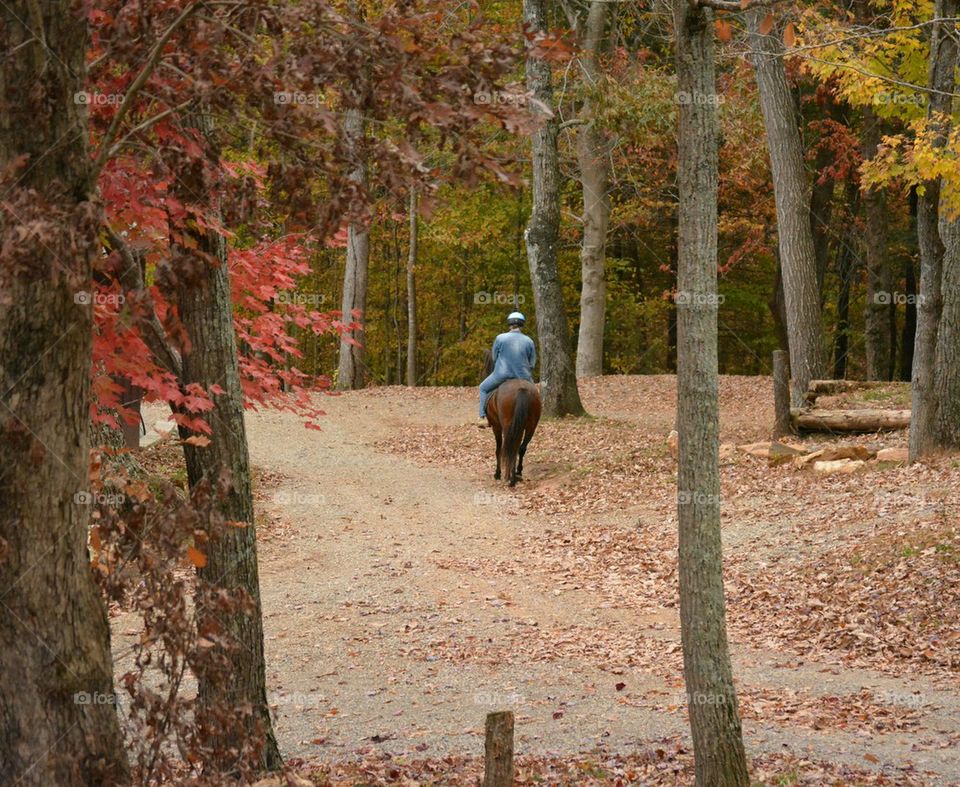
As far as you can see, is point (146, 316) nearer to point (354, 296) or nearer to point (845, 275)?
point (354, 296)

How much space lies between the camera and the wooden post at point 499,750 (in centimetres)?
637

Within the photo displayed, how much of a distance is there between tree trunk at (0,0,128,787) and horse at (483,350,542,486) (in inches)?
500

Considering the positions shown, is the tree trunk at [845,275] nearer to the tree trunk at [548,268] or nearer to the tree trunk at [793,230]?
the tree trunk at [793,230]

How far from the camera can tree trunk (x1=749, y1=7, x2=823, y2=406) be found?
21188 mm

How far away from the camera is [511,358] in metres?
18.3

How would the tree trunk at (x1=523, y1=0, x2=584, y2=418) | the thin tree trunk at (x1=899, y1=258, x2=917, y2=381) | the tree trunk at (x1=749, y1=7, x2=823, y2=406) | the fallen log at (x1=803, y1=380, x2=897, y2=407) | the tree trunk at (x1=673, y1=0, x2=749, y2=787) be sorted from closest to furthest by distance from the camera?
the tree trunk at (x1=673, y1=0, x2=749, y2=787) < the fallen log at (x1=803, y1=380, x2=897, y2=407) < the tree trunk at (x1=749, y1=7, x2=823, y2=406) < the tree trunk at (x1=523, y1=0, x2=584, y2=418) < the thin tree trunk at (x1=899, y1=258, x2=917, y2=381)

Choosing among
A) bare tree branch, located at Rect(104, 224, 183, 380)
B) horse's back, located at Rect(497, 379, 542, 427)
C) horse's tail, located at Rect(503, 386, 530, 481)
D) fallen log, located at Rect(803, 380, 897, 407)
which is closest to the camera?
bare tree branch, located at Rect(104, 224, 183, 380)

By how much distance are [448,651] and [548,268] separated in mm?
11843

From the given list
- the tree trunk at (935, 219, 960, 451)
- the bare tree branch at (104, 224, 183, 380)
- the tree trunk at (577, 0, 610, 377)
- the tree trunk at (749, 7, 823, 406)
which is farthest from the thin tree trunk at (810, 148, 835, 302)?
the bare tree branch at (104, 224, 183, 380)

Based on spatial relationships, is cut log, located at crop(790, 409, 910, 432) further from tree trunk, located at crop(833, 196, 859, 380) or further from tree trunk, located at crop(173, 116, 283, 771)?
tree trunk, located at crop(833, 196, 859, 380)

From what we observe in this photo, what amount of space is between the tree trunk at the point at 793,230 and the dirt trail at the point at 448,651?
20.3 feet

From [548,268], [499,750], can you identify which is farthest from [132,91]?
[548,268]

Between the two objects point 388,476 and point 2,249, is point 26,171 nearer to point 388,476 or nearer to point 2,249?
point 2,249

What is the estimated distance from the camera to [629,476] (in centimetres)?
1795
